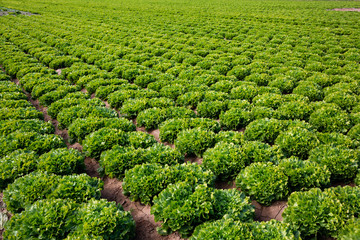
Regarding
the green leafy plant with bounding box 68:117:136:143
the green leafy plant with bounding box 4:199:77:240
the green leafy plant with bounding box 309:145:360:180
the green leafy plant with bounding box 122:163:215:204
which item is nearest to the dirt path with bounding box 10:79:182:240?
the green leafy plant with bounding box 122:163:215:204

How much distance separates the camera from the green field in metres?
5.29

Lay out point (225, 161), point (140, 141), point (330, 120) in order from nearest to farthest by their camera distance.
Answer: point (225, 161) < point (140, 141) < point (330, 120)

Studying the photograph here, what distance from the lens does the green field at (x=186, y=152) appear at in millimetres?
5293

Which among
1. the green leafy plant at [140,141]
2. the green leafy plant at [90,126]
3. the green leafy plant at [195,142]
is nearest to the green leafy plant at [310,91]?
the green leafy plant at [195,142]

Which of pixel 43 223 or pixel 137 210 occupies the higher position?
pixel 43 223

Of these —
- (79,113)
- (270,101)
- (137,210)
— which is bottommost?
(137,210)

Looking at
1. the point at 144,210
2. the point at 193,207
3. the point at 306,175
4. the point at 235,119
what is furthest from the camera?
the point at 235,119

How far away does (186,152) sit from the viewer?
8172 millimetres

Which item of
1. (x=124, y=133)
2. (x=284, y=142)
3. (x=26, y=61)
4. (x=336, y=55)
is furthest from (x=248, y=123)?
(x=26, y=61)

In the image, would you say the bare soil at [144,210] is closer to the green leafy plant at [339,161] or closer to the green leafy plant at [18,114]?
the green leafy plant at [339,161]

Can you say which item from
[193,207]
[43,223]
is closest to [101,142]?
[43,223]

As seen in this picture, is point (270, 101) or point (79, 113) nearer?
point (79, 113)

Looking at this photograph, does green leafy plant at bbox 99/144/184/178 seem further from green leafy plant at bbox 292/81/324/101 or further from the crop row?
green leafy plant at bbox 292/81/324/101

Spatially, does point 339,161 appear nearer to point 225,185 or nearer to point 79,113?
point 225,185
